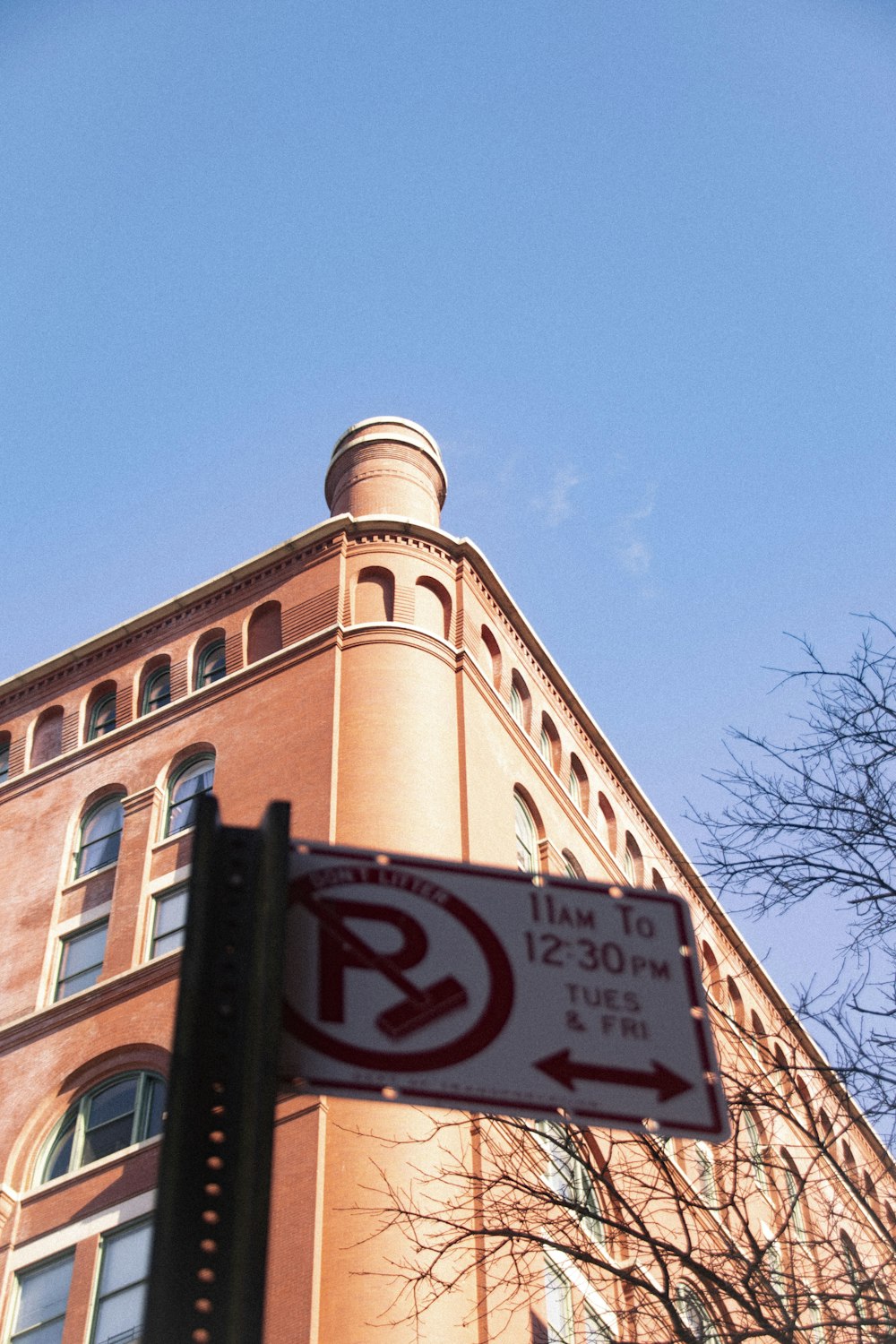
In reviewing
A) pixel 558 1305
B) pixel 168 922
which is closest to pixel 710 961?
pixel 168 922

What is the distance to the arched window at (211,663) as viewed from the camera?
31.0 metres

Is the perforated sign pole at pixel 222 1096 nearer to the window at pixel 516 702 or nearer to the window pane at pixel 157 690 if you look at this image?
the window at pixel 516 702

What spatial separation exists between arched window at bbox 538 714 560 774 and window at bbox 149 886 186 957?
8.51 m

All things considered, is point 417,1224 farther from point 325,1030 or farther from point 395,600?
point 325,1030

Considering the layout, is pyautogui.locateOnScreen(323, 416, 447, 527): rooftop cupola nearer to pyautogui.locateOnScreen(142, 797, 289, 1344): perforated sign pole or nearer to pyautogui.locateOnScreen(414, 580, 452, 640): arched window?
pyautogui.locateOnScreen(414, 580, 452, 640): arched window

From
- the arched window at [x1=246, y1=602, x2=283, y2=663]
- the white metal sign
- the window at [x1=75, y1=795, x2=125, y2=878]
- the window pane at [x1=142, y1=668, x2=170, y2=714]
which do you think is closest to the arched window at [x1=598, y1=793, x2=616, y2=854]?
the arched window at [x1=246, y1=602, x2=283, y2=663]

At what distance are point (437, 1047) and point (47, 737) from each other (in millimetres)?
29480

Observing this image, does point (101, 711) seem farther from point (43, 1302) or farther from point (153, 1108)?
point (43, 1302)

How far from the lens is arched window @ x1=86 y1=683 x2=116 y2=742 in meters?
31.9

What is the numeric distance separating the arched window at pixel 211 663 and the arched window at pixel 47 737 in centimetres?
300

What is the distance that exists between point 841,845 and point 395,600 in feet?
56.7

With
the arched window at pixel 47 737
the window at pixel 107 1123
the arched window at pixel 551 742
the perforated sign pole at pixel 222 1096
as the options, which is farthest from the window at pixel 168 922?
the perforated sign pole at pixel 222 1096

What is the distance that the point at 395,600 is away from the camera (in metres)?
29.6

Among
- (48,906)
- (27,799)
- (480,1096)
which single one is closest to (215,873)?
(480,1096)
